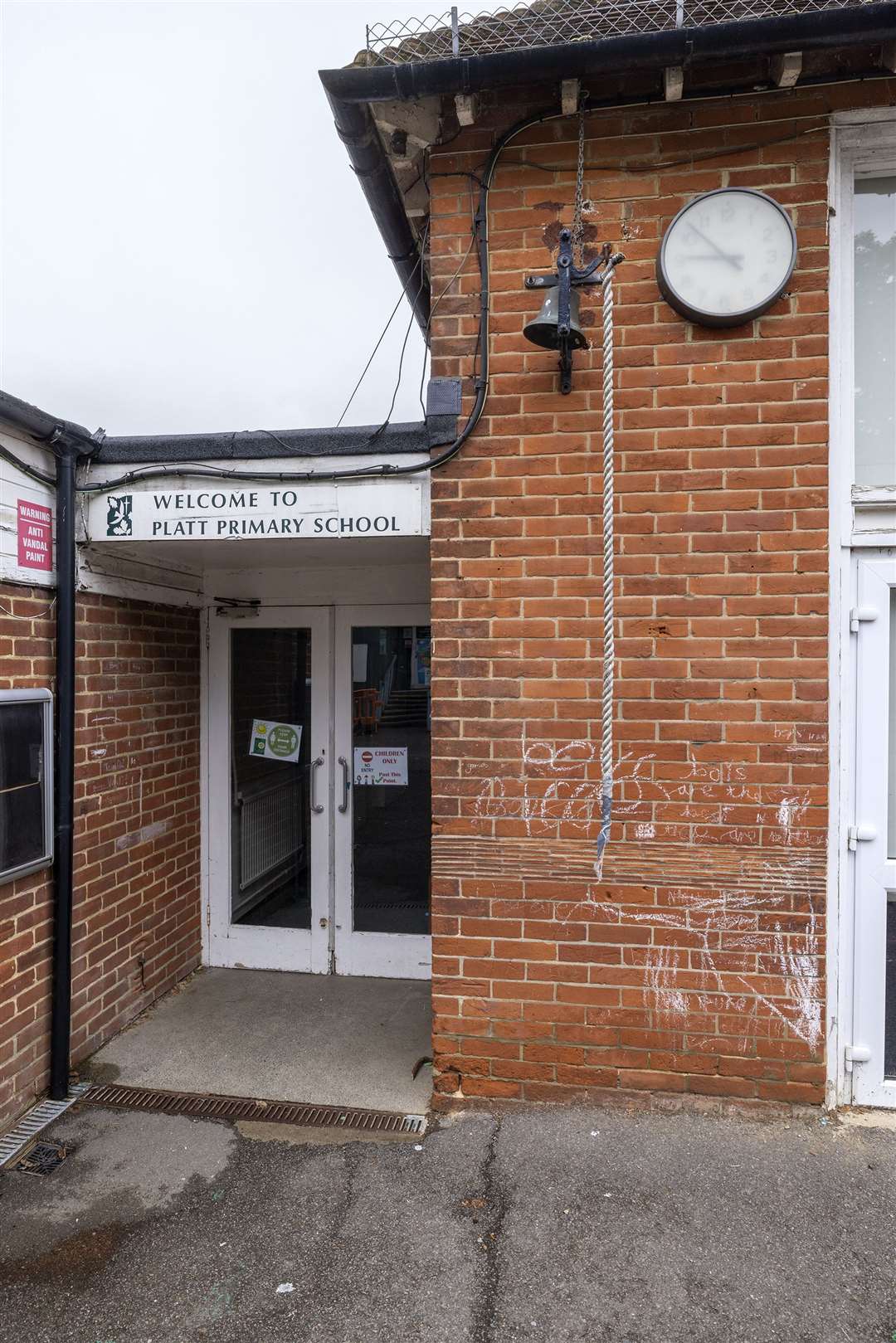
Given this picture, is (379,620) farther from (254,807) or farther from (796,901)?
(796,901)

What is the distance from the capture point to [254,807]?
526 cm

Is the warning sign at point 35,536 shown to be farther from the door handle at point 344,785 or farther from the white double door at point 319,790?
the door handle at point 344,785

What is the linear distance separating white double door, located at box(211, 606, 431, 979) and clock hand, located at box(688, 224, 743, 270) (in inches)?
102

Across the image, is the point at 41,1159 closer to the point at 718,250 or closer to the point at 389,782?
the point at 389,782

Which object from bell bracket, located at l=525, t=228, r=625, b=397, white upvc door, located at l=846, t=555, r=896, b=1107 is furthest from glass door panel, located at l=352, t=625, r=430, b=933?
white upvc door, located at l=846, t=555, r=896, b=1107

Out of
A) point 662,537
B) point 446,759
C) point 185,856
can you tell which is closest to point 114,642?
point 185,856

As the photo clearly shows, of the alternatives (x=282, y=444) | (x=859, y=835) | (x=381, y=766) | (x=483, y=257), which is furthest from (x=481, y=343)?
(x=381, y=766)

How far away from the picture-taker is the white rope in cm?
316

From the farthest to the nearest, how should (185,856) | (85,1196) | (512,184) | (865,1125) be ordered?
(185,856) < (512,184) < (865,1125) < (85,1196)

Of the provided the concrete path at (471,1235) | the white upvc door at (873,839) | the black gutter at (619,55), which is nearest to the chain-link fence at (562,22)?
the black gutter at (619,55)

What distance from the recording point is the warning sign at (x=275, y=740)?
5.18 meters

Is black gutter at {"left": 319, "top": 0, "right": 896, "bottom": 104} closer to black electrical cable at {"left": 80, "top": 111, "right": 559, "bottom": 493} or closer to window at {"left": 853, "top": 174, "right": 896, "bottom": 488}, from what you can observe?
black electrical cable at {"left": 80, "top": 111, "right": 559, "bottom": 493}

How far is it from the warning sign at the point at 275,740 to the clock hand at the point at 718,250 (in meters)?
3.59

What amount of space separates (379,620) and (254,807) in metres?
1.56
